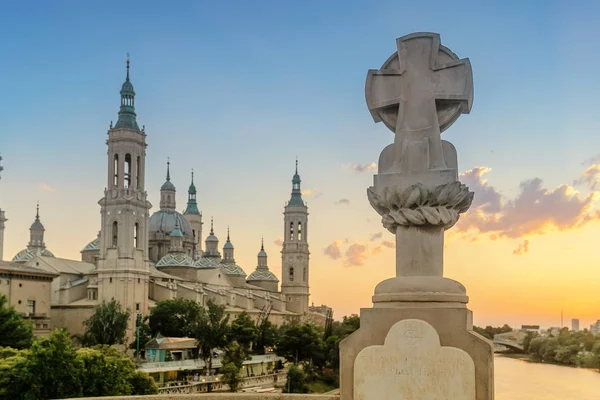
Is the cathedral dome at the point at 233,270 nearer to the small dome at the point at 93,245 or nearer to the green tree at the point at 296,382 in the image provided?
the small dome at the point at 93,245

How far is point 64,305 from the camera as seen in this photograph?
248 feet

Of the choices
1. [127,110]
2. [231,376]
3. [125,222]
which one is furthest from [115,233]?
[231,376]

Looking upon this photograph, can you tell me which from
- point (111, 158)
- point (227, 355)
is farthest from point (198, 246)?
point (227, 355)

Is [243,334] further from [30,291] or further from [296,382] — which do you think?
[30,291]

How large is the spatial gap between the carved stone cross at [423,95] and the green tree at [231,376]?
47024mm

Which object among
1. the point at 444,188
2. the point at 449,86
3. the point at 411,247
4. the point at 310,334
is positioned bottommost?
the point at 310,334

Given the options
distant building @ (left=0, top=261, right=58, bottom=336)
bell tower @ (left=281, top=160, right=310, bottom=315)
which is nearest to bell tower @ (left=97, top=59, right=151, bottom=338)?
distant building @ (left=0, top=261, right=58, bottom=336)

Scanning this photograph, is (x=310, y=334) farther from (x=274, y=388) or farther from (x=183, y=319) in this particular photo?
(x=183, y=319)

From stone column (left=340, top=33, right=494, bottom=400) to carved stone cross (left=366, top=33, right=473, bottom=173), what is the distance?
13 millimetres

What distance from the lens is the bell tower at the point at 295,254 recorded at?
396ft

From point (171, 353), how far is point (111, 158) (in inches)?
1030

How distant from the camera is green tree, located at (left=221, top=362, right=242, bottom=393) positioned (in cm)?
5397

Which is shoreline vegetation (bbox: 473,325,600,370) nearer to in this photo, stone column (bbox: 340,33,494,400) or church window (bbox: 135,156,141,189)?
church window (bbox: 135,156,141,189)

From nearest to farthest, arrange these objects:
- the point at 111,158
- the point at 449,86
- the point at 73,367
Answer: the point at 449,86, the point at 73,367, the point at 111,158
